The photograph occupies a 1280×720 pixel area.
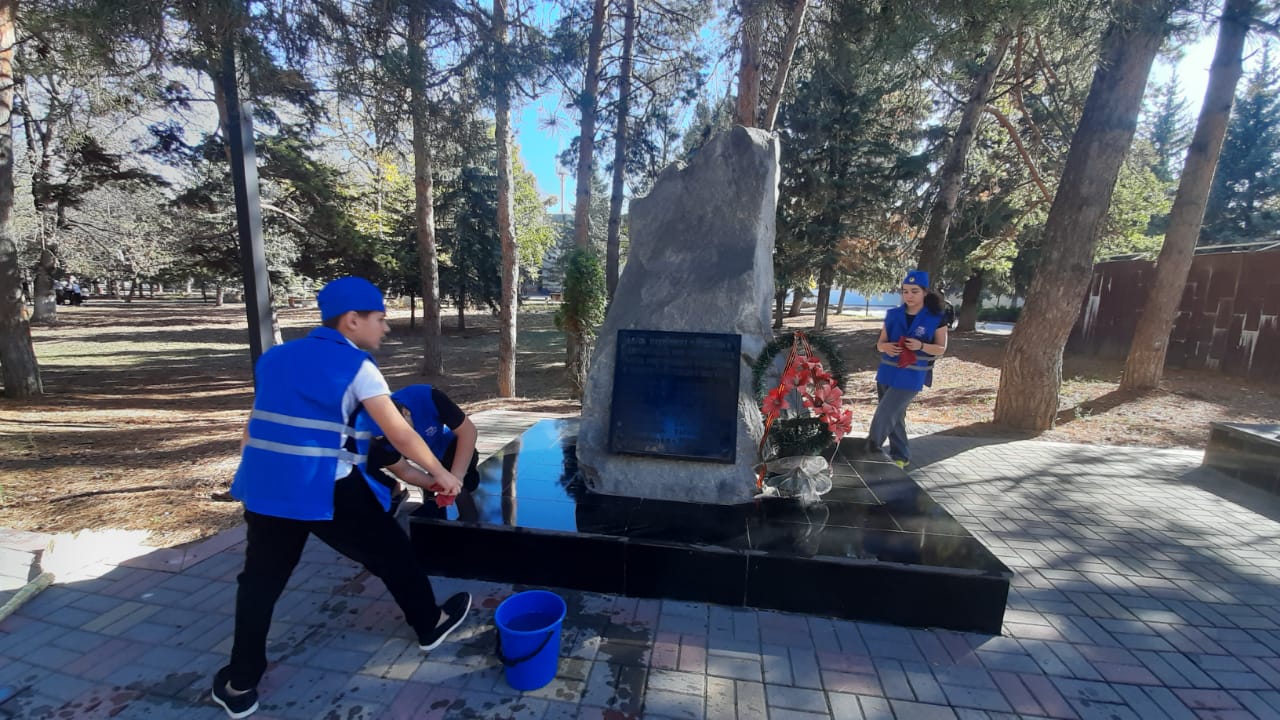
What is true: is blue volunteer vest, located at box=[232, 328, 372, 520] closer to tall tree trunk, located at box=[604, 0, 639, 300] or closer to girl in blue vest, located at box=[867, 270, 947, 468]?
girl in blue vest, located at box=[867, 270, 947, 468]

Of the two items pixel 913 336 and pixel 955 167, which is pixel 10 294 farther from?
pixel 955 167

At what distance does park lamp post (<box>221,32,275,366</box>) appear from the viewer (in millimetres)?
3717

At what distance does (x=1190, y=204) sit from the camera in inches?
351

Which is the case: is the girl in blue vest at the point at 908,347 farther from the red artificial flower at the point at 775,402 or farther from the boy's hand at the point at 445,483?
the boy's hand at the point at 445,483

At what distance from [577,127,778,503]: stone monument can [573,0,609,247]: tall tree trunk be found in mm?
7317

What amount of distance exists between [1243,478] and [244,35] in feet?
31.2

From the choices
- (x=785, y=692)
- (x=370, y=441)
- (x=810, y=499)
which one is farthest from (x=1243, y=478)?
→ (x=370, y=441)

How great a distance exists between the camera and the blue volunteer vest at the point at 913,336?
15.7 ft

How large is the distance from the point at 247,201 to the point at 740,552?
13.1 feet

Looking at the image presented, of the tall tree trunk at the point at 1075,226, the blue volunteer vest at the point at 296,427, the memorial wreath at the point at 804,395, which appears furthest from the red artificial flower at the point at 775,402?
the tall tree trunk at the point at 1075,226

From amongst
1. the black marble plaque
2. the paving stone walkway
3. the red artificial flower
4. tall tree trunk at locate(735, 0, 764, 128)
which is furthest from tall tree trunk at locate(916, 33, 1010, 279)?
the red artificial flower

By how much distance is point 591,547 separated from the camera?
10.4 ft

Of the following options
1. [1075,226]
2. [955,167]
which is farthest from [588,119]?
[1075,226]

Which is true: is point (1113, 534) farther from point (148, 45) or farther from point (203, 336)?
point (203, 336)
